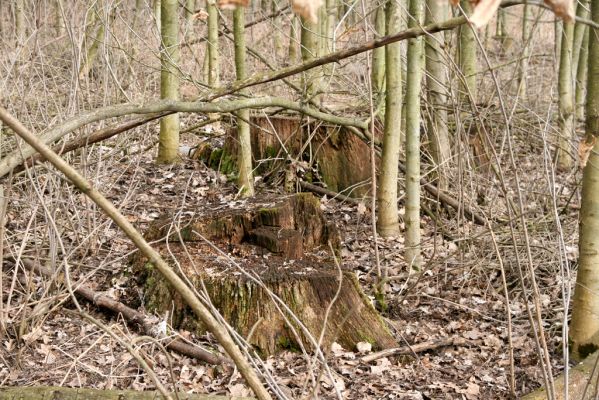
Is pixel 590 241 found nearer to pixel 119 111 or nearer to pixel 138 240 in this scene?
pixel 119 111

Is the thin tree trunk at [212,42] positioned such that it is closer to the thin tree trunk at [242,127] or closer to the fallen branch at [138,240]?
the thin tree trunk at [242,127]

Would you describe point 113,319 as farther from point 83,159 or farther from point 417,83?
point 417,83

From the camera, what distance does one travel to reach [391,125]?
20.8 feet

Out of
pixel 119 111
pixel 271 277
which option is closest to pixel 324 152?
pixel 271 277

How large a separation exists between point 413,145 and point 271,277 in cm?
183

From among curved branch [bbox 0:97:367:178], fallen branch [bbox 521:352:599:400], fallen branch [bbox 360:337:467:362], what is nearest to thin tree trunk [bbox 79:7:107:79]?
curved branch [bbox 0:97:367:178]

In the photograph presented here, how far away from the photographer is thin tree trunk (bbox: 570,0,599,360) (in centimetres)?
411

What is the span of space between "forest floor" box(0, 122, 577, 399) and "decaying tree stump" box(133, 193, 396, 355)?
15 centimetres

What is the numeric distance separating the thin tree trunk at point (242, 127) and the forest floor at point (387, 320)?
36 centimetres

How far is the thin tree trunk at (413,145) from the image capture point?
Answer: 5820 mm

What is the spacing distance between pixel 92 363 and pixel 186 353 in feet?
1.81

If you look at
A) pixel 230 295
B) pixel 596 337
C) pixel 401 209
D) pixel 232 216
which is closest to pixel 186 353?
pixel 230 295

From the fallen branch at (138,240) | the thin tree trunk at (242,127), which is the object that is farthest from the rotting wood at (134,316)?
the fallen branch at (138,240)

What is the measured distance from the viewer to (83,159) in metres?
4.83
